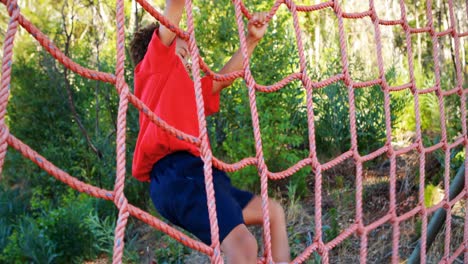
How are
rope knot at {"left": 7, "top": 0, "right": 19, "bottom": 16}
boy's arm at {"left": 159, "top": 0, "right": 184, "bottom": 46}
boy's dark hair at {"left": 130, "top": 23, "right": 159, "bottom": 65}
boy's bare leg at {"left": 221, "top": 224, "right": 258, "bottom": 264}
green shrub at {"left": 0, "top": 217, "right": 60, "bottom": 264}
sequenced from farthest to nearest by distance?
green shrub at {"left": 0, "top": 217, "right": 60, "bottom": 264}
boy's dark hair at {"left": 130, "top": 23, "right": 159, "bottom": 65}
boy's arm at {"left": 159, "top": 0, "right": 184, "bottom": 46}
boy's bare leg at {"left": 221, "top": 224, "right": 258, "bottom": 264}
rope knot at {"left": 7, "top": 0, "right": 19, "bottom": 16}

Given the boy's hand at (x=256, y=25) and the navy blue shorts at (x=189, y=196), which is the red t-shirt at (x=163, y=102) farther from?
the boy's hand at (x=256, y=25)

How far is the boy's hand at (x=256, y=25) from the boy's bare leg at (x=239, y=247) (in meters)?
0.55

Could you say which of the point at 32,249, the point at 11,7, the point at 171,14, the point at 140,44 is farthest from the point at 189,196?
the point at 32,249

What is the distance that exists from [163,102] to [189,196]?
0.85 ft

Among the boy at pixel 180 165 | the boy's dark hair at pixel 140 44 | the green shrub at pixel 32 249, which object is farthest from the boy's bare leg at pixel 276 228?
the green shrub at pixel 32 249

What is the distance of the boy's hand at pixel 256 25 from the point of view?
1.55m

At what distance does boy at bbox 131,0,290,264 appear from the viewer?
4.48ft

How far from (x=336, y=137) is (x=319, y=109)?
0.21 m

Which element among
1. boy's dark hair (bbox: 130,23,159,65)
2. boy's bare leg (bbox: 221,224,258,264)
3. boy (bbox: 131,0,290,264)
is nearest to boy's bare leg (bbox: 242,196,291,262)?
boy (bbox: 131,0,290,264)

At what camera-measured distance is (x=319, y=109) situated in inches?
133

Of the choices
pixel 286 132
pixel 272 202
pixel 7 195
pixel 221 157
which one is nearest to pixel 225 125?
pixel 221 157

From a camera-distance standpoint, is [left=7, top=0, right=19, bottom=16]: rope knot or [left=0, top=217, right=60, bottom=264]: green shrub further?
[left=0, top=217, right=60, bottom=264]: green shrub

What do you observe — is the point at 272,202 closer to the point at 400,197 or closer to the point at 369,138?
the point at 400,197

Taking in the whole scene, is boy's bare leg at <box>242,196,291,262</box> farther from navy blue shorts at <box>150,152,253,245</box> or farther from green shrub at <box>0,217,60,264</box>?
green shrub at <box>0,217,60,264</box>
